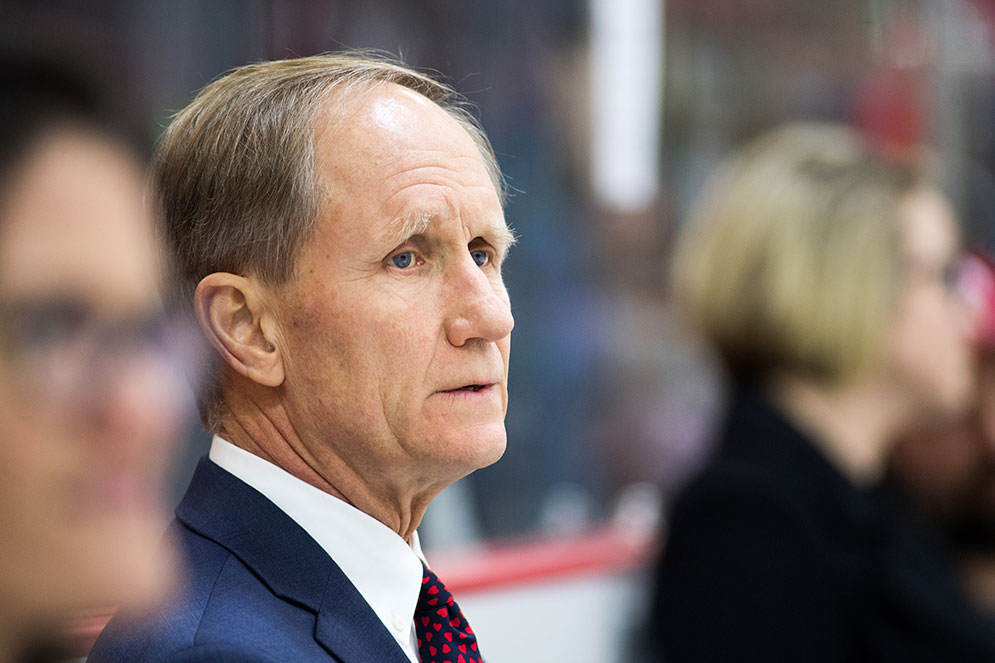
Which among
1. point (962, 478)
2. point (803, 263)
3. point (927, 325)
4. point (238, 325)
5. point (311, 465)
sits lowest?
point (962, 478)

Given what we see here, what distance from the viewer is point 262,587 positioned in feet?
2.52

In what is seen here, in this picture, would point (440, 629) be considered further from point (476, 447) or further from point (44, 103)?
point (44, 103)

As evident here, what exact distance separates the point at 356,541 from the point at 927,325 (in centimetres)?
173

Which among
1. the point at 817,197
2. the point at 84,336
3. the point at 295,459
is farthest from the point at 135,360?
the point at 817,197

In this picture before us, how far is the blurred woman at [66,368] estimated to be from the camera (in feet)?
1.37

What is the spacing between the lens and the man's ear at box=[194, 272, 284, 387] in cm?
69

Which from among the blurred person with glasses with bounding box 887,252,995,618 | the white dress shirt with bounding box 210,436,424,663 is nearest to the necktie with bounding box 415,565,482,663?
the white dress shirt with bounding box 210,436,424,663

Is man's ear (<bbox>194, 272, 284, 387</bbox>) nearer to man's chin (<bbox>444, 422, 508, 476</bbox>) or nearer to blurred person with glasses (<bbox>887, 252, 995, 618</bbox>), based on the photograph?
man's chin (<bbox>444, 422, 508, 476</bbox>)

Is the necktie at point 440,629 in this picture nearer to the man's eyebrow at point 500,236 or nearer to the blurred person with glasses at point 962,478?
the man's eyebrow at point 500,236

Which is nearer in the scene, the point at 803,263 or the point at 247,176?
the point at 247,176

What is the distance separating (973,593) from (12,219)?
2660 mm

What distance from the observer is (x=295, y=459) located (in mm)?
757

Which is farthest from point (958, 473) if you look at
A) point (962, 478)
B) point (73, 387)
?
point (73, 387)

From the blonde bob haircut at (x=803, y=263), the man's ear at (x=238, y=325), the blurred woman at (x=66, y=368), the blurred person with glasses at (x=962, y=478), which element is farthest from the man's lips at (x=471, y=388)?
the blurred person with glasses at (x=962, y=478)
